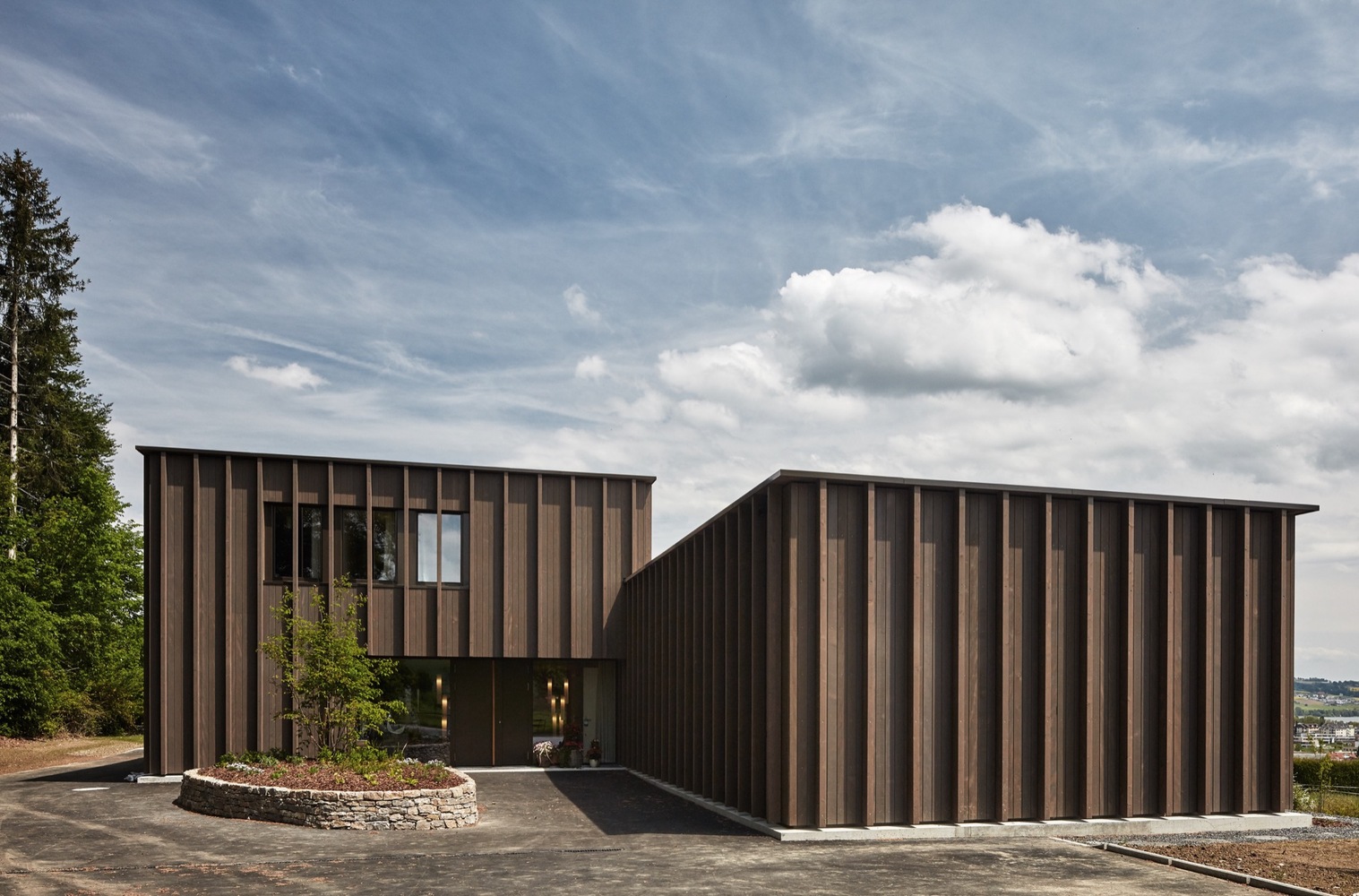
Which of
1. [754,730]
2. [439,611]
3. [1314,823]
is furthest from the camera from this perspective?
[439,611]

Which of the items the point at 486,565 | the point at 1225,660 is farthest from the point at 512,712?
the point at 1225,660

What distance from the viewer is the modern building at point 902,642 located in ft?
50.4

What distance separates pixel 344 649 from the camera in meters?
18.2

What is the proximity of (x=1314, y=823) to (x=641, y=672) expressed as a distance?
42.6 ft

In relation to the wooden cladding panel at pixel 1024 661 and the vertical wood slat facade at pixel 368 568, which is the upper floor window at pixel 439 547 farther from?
the wooden cladding panel at pixel 1024 661

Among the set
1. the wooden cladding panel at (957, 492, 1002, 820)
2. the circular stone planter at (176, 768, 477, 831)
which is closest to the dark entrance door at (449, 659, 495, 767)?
the circular stone planter at (176, 768, 477, 831)

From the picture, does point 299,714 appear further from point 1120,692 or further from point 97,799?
point 1120,692

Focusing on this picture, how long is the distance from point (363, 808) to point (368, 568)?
8.87 m

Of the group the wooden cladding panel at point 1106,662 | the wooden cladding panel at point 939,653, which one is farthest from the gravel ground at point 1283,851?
the wooden cladding panel at point 939,653

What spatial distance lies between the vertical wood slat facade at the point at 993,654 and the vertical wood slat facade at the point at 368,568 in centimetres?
736

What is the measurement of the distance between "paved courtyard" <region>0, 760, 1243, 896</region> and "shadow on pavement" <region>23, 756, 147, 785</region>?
444 centimetres

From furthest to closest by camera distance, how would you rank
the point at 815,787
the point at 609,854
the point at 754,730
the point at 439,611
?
the point at 439,611
the point at 754,730
the point at 815,787
the point at 609,854

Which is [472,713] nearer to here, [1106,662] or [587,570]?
[587,570]

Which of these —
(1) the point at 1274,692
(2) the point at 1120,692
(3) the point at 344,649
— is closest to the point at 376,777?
(3) the point at 344,649
